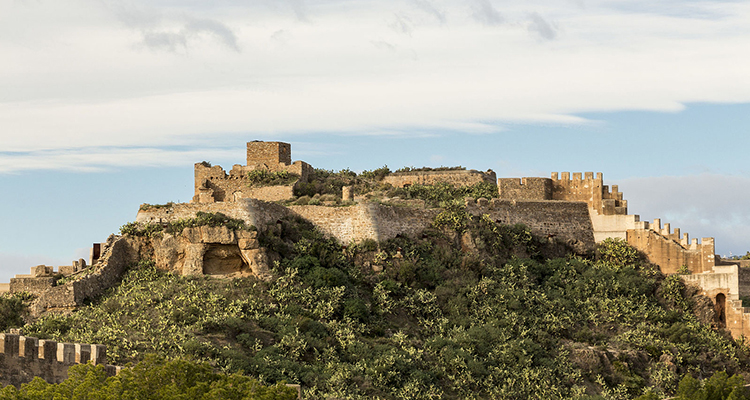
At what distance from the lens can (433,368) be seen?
37625 mm

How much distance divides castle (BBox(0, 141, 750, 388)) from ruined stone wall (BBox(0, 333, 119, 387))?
8598 millimetres

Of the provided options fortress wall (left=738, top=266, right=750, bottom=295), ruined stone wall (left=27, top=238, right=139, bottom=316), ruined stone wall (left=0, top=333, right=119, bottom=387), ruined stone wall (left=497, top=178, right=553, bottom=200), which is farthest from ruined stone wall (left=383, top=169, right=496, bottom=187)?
ruined stone wall (left=0, top=333, right=119, bottom=387)

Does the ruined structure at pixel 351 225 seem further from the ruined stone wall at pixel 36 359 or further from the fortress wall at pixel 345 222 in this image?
the ruined stone wall at pixel 36 359

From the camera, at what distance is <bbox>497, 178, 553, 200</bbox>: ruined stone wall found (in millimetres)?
51844

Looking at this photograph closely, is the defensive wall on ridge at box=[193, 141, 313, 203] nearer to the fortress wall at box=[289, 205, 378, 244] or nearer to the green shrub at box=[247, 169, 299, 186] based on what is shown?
the green shrub at box=[247, 169, 299, 186]

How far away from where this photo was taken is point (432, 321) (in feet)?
136

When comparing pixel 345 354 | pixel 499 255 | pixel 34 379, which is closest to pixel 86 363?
pixel 34 379

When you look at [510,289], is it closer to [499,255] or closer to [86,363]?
[499,255]

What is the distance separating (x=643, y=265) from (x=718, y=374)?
1217cm

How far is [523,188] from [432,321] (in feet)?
40.0

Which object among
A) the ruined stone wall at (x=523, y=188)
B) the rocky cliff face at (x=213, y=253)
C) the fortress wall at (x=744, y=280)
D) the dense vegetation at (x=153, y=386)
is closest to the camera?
the dense vegetation at (x=153, y=386)

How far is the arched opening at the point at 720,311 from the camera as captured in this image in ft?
155

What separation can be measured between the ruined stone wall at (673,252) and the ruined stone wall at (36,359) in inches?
1007

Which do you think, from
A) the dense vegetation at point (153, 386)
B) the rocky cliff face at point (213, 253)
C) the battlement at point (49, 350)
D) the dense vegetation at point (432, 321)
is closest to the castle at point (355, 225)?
the rocky cliff face at point (213, 253)
